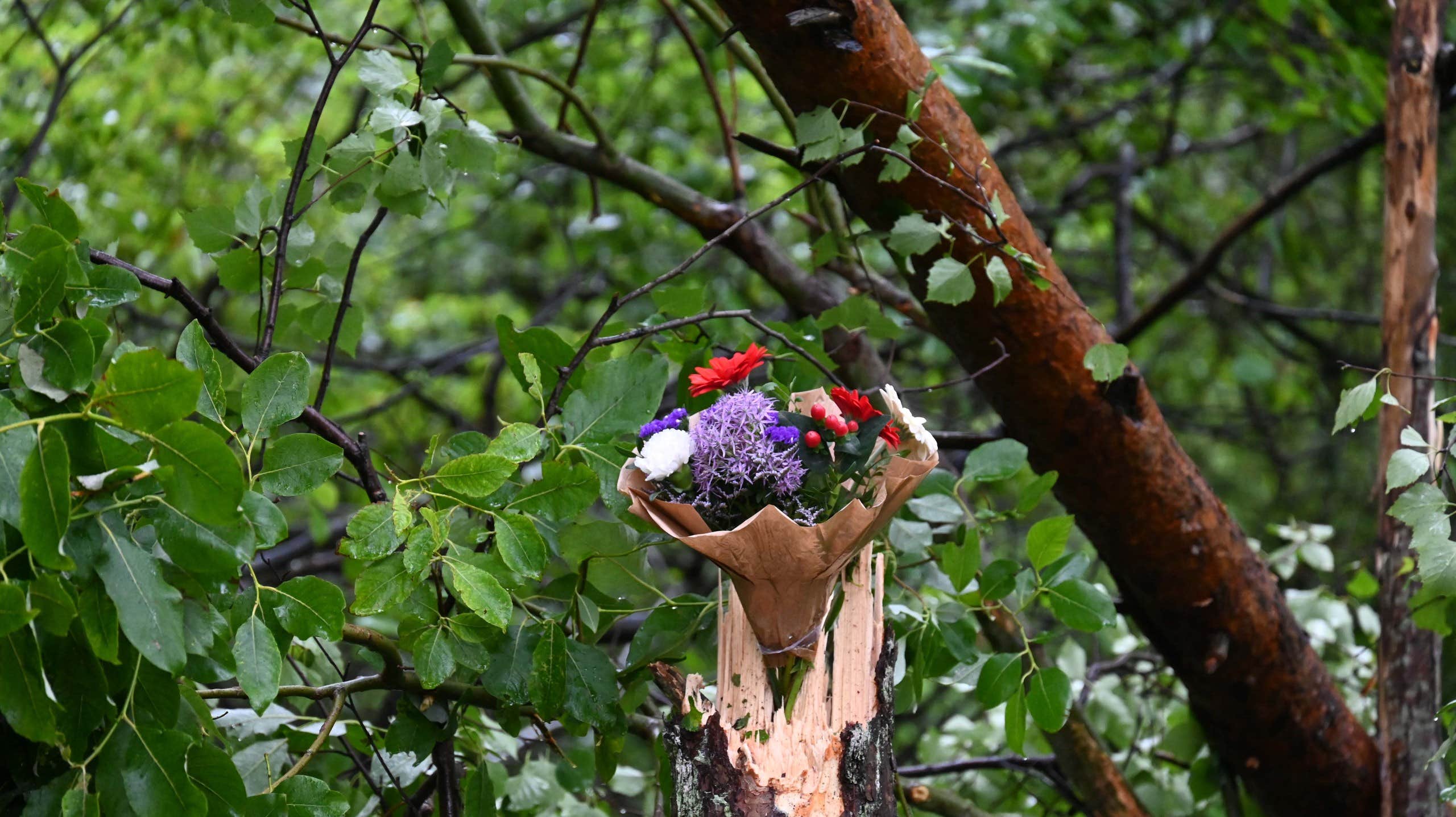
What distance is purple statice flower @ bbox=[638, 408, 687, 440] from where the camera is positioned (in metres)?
1.03

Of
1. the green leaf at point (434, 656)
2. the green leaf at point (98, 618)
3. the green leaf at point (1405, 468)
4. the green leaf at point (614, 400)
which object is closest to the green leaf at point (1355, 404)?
the green leaf at point (1405, 468)

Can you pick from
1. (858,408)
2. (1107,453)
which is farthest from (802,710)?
(1107,453)

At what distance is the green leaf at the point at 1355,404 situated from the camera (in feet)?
3.93

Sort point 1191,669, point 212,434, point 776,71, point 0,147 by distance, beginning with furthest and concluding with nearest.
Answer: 1. point 0,147
2. point 1191,669
3. point 776,71
4. point 212,434

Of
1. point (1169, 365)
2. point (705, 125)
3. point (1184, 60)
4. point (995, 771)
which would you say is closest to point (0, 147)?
point (705, 125)

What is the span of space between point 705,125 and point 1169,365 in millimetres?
2219

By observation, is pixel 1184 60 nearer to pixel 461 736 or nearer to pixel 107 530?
pixel 461 736

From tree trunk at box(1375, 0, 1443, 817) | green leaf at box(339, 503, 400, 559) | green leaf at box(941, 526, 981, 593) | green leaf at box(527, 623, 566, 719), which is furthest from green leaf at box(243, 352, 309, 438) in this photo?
tree trunk at box(1375, 0, 1443, 817)

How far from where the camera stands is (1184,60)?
342 centimetres

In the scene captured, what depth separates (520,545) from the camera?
1.02 m

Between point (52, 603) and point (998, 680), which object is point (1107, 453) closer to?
point (998, 680)

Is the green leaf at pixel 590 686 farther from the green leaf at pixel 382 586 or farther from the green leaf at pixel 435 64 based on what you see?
the green leaf at pixel 435 64

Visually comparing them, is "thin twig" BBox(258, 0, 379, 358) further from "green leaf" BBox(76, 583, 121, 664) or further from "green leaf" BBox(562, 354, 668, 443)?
"green leaf" BBox(76, 583, 121, 664)

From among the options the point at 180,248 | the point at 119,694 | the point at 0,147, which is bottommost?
the point at 119,694
